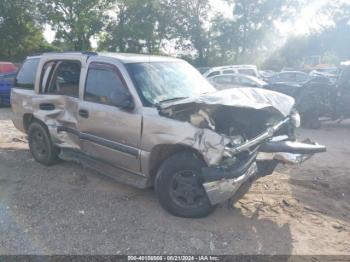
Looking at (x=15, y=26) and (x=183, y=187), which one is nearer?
(x=183, y=187)

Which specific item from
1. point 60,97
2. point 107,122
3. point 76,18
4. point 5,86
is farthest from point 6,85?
point 76,18

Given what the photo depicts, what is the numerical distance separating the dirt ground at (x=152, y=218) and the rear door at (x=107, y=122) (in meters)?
0.56

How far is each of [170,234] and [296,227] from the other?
1.43m

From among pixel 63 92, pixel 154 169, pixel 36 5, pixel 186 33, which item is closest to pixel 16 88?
pixel 63 92

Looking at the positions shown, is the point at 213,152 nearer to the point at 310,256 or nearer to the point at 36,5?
the point at 310,256

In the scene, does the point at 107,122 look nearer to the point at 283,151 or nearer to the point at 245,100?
the point at 245,100

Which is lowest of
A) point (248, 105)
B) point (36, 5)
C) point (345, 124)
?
point (345, 124)

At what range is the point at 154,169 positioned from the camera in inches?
181

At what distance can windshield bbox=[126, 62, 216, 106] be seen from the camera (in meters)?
4.66

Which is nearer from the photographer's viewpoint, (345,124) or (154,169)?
(154,169)

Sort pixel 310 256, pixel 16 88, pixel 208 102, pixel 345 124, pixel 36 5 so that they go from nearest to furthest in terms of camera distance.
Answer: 1. pixel 310 256
2. pixel 208 102
3. pixel 16 88
4. pixel 345 124
5. pixel 36 5

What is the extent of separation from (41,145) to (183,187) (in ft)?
10.1

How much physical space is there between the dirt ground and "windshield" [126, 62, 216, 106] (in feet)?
4.56

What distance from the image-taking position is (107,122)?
488 centimetres
